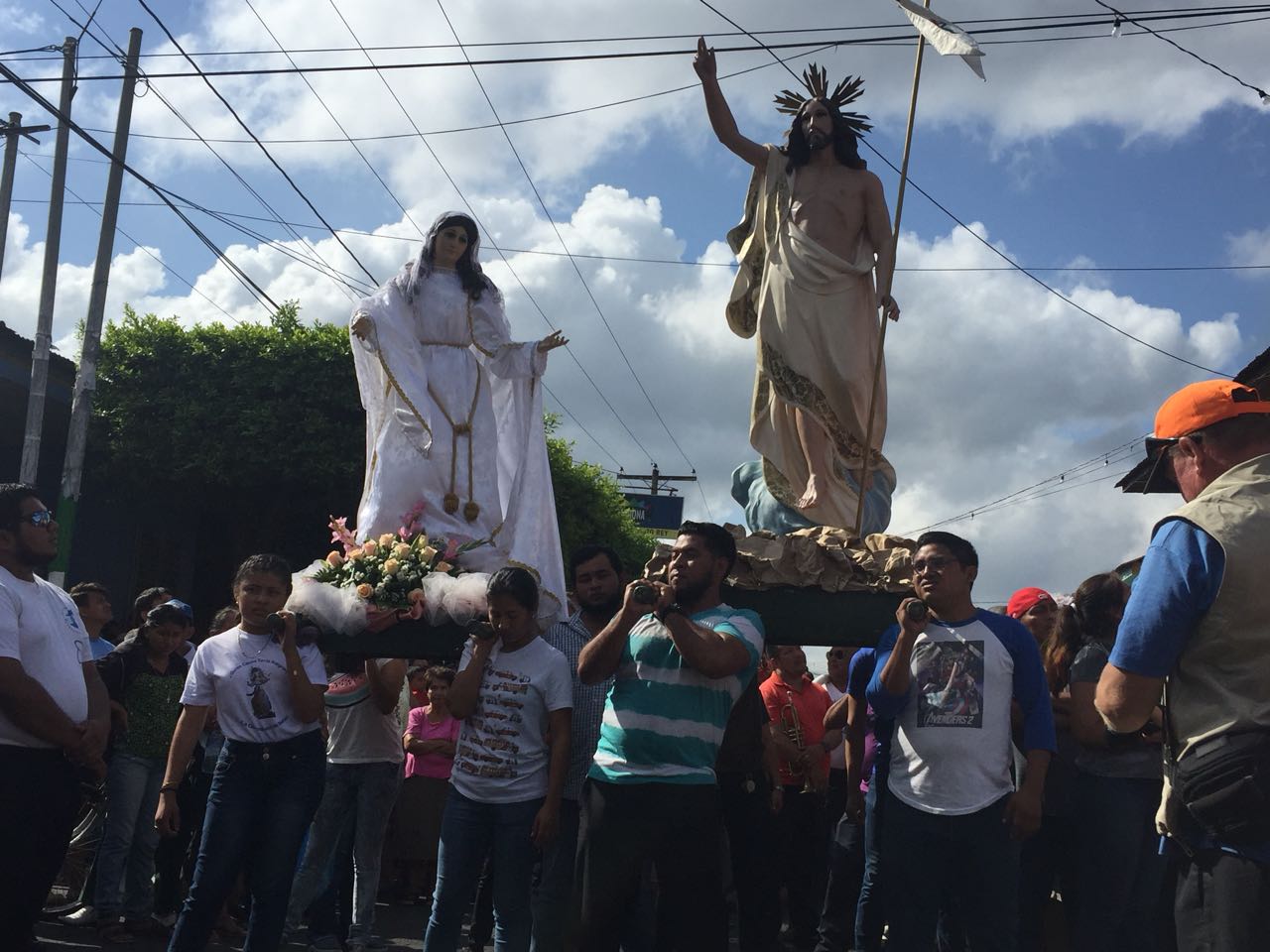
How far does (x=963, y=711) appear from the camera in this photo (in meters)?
4.57

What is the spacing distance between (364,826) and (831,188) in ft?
13.7

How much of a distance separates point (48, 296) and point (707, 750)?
44.5ft

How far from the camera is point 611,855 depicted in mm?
4156

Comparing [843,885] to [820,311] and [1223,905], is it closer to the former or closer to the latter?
[820,311]

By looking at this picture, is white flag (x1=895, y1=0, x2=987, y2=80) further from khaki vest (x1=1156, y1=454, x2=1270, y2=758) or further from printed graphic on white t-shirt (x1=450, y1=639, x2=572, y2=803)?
khaki vest (x1=1156, y1=454, x2=1270, y2=758)

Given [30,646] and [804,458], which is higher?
[804,458]

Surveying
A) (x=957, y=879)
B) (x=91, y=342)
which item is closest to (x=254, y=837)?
(x=957, y=879)

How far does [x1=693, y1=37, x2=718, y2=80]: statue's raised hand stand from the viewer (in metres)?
6.87

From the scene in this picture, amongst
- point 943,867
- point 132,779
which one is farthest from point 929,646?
point 132,779

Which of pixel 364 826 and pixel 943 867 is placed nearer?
pixel 943 867

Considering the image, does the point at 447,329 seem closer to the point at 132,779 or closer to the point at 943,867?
the point at 132,779

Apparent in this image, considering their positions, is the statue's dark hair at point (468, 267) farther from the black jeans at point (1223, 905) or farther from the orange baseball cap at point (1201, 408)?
the black jeans at point (1223, 905)

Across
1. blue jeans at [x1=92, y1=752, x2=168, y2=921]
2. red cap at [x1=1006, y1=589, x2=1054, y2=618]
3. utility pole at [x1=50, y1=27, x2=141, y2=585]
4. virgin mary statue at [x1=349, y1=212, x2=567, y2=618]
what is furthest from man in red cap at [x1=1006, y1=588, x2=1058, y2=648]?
utility pole at [x1=50, y1=27, x2=141, y2=585]

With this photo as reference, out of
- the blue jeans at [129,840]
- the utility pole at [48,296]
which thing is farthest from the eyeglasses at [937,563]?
the utility pole at [48,296]
